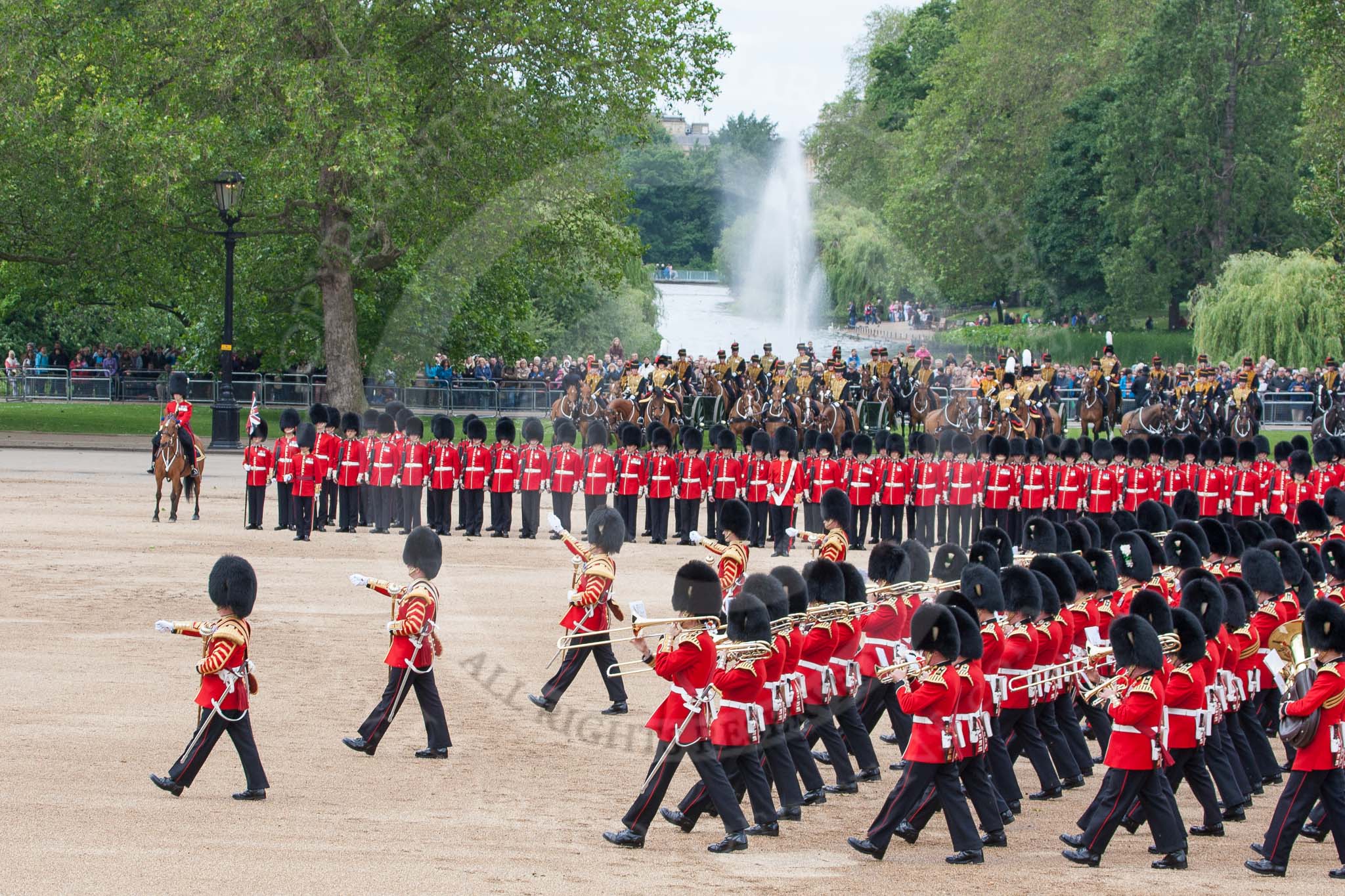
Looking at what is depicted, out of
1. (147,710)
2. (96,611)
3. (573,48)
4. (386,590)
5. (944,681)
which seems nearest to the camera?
(944,681)

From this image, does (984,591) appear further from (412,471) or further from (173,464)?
(173,464)

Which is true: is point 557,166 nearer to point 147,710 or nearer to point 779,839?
point 147,710

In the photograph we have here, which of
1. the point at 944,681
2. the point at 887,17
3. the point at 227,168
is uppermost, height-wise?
the point at 887,17

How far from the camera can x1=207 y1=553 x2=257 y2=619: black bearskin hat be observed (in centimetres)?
916

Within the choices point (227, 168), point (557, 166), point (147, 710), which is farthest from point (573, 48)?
point (147, 710)

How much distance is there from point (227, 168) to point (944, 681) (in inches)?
887

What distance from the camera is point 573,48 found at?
30.6 meters

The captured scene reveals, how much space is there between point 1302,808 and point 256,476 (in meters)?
14.2

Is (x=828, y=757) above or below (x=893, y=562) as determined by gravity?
below

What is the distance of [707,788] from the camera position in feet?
27.8

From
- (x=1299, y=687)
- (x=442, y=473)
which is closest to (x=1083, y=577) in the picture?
(x=1299, y=687)

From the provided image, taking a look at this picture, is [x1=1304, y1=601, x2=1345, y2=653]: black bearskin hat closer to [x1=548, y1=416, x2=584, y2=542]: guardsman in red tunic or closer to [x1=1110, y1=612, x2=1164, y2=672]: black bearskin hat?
[x1=1110, y1=612, x2=1164, y2=672]: black bearskin hat

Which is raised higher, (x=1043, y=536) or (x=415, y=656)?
(x=1043, y=536)

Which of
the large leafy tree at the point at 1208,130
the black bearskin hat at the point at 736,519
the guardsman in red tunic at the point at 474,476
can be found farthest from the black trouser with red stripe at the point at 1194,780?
the large leafy tree at the point at 1208,130
